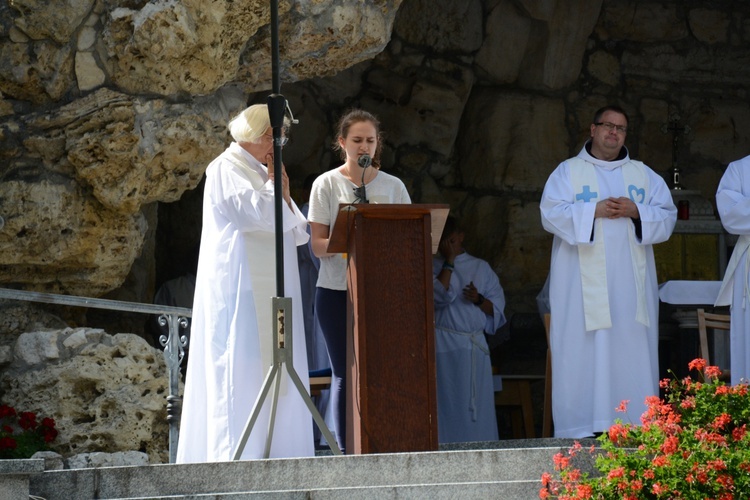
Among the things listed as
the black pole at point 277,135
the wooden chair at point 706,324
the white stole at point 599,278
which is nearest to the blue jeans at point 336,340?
the black pole at point 277,135

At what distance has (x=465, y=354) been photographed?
11.0 metres

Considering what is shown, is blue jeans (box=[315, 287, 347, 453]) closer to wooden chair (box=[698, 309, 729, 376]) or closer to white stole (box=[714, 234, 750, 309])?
white stole (box=[714, 234, 750, 309])

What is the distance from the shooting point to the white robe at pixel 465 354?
35.4ft

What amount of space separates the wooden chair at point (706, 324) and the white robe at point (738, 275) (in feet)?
1.68

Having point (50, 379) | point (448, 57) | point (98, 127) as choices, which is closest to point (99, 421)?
point (50, 379)

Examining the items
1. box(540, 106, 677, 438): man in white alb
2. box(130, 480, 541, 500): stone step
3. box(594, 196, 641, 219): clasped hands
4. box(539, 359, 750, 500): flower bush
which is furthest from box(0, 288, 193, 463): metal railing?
box(539, 359, 750, 500): flower bush

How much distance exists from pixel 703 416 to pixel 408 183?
697cm

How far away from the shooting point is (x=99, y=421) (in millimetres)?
8320

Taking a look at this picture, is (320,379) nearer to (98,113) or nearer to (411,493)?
(98,113)

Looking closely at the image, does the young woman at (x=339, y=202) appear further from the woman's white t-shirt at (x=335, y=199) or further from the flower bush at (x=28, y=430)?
the flower bush at (x=28, y=430)

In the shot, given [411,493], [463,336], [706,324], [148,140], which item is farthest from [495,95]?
[411,493]

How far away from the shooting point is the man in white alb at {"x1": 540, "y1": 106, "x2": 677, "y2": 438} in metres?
8.49

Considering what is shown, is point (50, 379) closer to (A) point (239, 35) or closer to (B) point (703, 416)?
(A) point (239, 35)

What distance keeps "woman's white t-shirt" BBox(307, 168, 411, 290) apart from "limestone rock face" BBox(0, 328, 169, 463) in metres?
1.47
